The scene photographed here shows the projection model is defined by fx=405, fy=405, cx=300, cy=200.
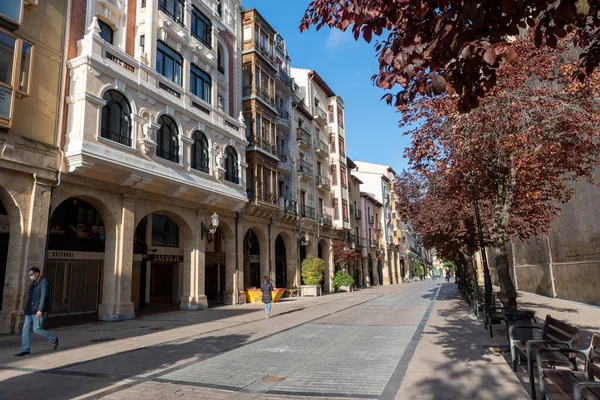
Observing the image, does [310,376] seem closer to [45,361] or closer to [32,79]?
[45,361]

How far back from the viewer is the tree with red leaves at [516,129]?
820 centimetres

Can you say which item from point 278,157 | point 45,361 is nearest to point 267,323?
point 45,361

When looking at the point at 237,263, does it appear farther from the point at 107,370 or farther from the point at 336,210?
the point at 336,210

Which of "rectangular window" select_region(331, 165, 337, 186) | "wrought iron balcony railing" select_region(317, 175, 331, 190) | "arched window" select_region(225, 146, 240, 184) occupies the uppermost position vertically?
"rectangular window" select_region(331, 165, 337, 186)

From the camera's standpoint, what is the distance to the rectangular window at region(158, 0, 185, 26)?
18.5 m

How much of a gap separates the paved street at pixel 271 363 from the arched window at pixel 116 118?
6.94 m

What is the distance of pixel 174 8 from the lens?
19.3 meters

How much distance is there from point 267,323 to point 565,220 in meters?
13.9

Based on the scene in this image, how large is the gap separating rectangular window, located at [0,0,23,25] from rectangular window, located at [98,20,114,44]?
352 cm

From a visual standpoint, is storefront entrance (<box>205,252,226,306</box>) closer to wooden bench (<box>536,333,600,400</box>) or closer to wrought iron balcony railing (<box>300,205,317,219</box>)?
wrought iron balcony railing (<box>300,205,317,219</box>)

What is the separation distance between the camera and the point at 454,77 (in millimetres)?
4125

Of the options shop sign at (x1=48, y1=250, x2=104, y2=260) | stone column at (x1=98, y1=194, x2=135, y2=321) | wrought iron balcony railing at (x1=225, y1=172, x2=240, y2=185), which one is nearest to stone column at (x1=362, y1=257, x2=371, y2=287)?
wrought iron balcony railing at (x1=225, y1=172, x2=240, y2=185)

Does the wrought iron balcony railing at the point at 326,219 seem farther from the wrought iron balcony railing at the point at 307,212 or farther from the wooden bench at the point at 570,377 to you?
the wooden bench at the point at 570,377

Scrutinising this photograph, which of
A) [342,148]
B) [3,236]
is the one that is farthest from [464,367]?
[342,148]
